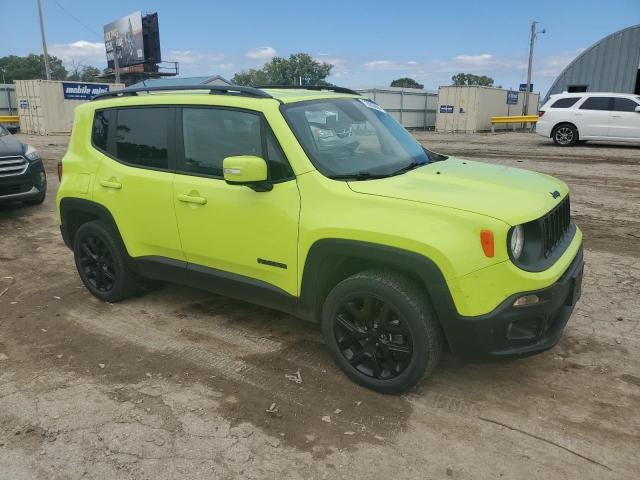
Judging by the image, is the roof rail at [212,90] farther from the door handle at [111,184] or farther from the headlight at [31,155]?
the headlight at [31,155]

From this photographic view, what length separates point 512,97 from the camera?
31547 millimetres

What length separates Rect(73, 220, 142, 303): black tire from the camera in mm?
4426

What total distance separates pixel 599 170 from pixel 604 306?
28.6 ft

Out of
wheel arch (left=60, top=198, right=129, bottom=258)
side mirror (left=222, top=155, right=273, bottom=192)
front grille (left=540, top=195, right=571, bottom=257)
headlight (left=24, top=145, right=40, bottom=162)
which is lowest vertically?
wheel arch (left=60, top=198, right=129, bottom=258)

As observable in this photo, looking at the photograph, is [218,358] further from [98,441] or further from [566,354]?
[566,354]

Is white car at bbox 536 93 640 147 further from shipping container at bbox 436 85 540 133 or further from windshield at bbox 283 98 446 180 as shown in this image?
windshield at bbox 283 98 446 180

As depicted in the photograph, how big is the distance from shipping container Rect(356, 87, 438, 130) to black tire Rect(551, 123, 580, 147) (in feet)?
40.4

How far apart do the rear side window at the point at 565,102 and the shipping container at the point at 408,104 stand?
12390mm

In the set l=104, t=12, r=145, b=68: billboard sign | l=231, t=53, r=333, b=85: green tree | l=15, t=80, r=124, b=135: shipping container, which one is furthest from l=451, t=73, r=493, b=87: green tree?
l=15, t=80, r=124, b=135: shipping container

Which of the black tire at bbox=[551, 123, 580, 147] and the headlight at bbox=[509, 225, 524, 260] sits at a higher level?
the headlight at bbox=[509, 225, 524, 260]

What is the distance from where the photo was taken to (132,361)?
3.66 meters

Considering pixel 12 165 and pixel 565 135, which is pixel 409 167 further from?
pixel 565 135

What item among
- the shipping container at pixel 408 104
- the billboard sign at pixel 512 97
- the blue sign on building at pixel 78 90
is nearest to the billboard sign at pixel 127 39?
the blue sign on building at pixel 78 90

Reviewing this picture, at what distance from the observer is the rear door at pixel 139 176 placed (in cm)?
392
